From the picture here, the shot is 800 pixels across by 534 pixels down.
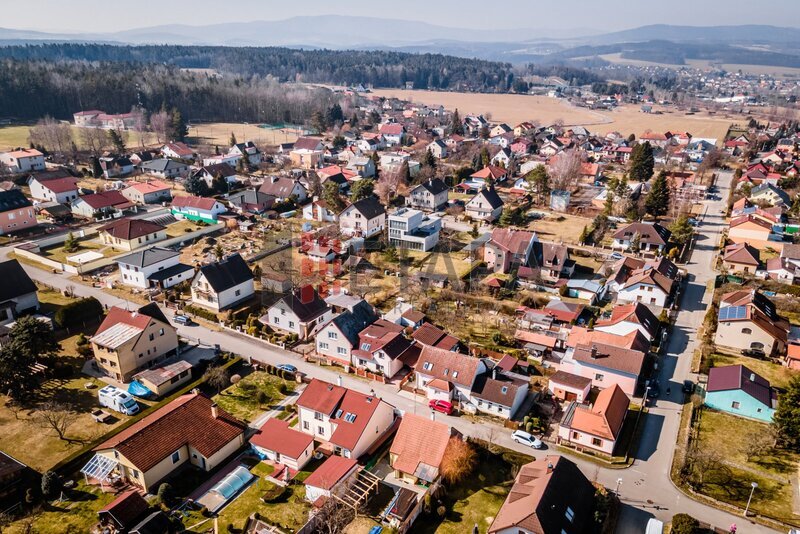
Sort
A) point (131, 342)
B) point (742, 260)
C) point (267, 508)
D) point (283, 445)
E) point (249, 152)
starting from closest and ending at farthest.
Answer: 1. point (267, 508)
2. point (283, 445)
3. point (131, 342)
4. point (742, 260)
5. point (249, 152)

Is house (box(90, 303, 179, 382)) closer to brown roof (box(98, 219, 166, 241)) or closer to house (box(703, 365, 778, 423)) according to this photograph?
brown roof (box(98, 219, 166, 241))

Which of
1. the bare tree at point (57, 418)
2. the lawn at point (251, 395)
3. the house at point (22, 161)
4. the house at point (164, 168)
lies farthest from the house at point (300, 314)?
the house at point (22, 161)

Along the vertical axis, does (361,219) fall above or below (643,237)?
above

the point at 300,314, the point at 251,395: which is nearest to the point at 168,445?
the point at 251,395

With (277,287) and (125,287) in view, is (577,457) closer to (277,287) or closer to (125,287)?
(277,287)

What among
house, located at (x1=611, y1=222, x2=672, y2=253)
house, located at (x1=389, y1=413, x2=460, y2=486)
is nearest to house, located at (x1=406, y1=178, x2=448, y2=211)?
house, located at (x1=611, y1=222, x2=672, y2=253)

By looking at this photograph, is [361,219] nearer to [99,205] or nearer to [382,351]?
[382,351]

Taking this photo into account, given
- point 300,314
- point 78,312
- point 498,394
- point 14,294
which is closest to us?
point 498,394
